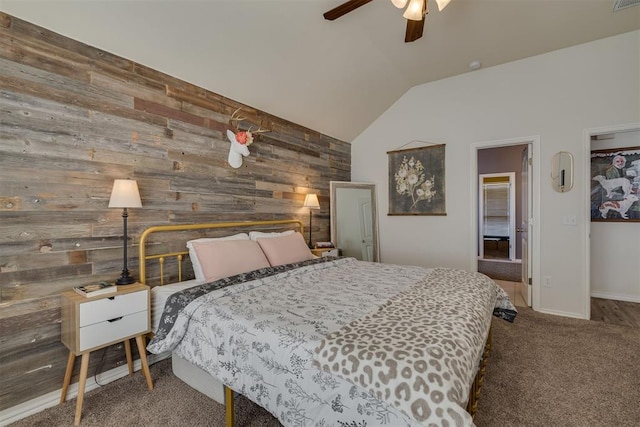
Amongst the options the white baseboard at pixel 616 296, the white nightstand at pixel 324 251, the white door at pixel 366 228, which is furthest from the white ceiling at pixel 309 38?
the white baseboard at pixel 616 296

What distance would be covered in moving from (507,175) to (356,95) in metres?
4.93

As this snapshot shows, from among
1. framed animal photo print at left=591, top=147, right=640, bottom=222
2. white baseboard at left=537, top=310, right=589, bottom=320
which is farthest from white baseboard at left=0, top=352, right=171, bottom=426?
framed animal photo print at left=591, top=147, right=640, bottom=222

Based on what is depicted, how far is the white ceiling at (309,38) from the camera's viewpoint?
2.11 metres

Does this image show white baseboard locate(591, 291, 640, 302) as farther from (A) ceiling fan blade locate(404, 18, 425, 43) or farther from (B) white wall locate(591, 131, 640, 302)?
(A) ceiling fan blade locate(404, 18, 425, 43)

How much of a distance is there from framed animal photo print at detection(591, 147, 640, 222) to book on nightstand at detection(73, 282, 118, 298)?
19.0ft

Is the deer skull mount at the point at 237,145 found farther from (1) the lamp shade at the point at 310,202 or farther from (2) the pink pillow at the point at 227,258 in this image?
(1) the lamp shade at the point at 310,202

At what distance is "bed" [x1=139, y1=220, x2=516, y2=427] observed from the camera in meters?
1.12

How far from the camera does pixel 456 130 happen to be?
416 cm

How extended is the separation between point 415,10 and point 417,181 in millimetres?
2862

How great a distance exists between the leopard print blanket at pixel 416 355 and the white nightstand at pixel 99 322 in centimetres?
149

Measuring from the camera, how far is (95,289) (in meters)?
1.94

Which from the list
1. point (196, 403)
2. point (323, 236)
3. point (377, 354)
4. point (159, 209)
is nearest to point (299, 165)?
point (323, 236)

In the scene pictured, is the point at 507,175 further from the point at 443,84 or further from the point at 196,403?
the point at 196,403

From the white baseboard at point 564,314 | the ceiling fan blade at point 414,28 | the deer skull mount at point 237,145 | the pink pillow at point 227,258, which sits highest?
the ceiling fan blade at point 414,28
